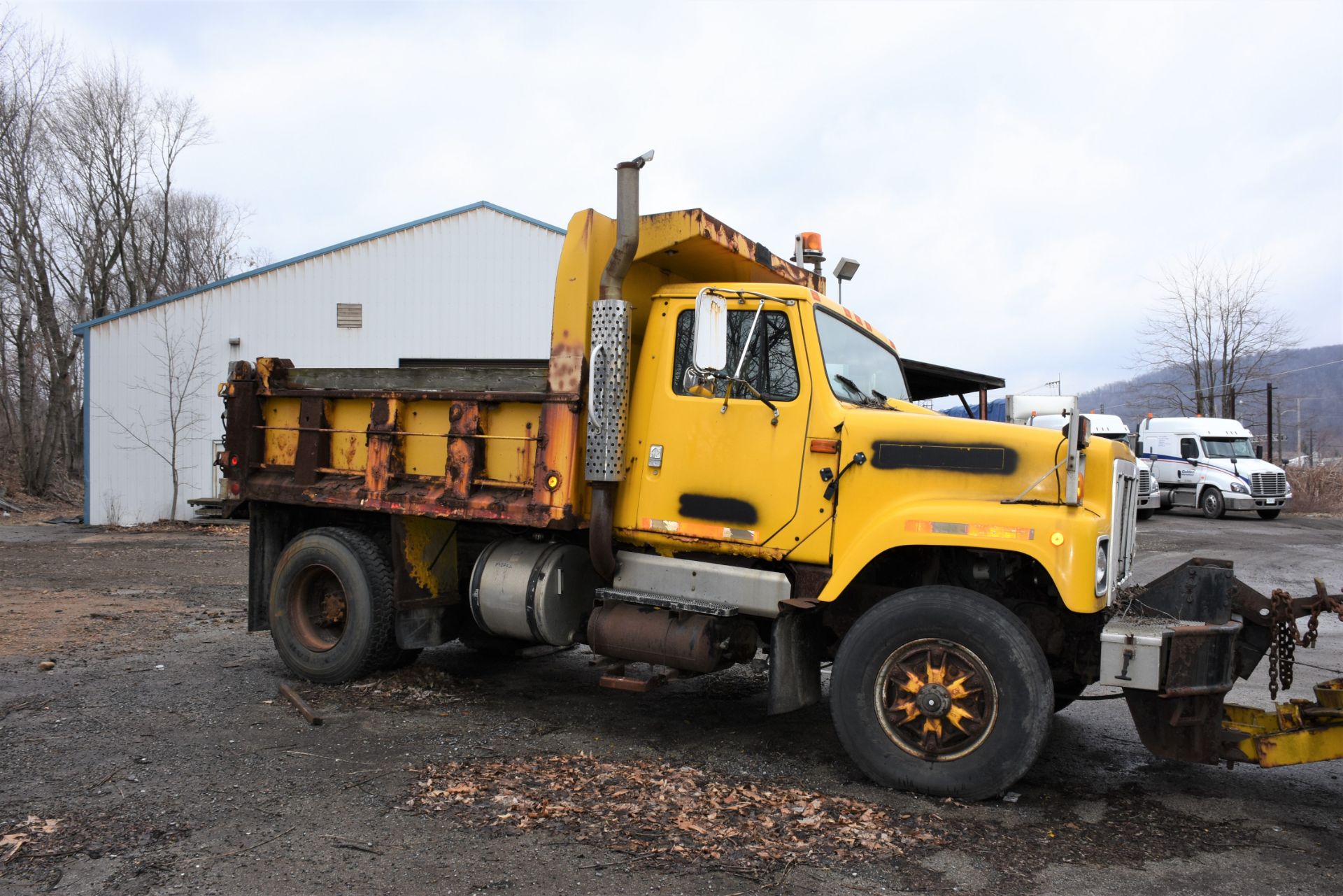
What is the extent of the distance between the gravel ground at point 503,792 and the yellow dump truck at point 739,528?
1.27 feet

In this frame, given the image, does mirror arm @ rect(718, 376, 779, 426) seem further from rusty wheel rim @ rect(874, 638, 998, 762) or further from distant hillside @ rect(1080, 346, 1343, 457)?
distant hillside @ rect(1080, 346, 1343, 457)

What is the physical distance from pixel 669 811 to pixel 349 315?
1790cm

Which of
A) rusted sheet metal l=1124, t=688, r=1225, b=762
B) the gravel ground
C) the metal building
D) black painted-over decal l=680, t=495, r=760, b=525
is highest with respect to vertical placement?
the metal building

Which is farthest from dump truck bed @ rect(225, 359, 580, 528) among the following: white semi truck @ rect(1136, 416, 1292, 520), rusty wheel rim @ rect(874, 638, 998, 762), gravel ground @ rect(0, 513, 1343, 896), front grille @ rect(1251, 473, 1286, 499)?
front grille @ rect(1251, 473, 1286, 499)

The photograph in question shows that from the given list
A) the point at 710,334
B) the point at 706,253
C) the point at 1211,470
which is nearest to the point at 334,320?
the point at 706,253

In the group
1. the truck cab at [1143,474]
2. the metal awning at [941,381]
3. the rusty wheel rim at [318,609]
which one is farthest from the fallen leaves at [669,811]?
the truck cab at [1143,474]

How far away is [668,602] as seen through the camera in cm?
555

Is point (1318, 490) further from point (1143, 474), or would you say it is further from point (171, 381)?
point (171, 381)

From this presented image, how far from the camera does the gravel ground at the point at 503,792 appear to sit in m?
3.81

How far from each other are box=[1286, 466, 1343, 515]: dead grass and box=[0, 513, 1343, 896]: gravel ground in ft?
80.2

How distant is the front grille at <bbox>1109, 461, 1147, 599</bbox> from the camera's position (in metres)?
4.82

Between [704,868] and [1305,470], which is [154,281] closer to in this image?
[704,868]

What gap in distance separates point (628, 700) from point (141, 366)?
18.2m

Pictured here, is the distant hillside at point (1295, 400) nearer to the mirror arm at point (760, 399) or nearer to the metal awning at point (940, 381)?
the metal awning at point (940, 381)
